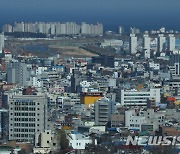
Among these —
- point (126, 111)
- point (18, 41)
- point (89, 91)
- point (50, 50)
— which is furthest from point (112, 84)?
point (18, 41)

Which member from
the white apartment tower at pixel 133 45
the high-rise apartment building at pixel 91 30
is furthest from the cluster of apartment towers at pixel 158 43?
the high-rise apartment building at pixel 91 30

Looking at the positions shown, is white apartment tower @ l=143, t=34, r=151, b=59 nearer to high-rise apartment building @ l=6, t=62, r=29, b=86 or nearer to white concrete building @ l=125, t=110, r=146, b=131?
high-rise apartment building @ l=6, t=62, r=29, b=86

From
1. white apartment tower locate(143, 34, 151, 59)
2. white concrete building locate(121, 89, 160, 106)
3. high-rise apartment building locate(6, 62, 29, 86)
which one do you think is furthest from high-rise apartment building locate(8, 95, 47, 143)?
white apartment tower locate(143, 34, 151, 59)

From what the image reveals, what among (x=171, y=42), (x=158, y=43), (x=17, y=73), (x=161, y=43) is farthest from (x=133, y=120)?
(x=158, y=43)

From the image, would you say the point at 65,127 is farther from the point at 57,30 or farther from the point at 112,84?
the point at 57,30

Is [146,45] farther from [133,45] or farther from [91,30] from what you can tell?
[91,30]

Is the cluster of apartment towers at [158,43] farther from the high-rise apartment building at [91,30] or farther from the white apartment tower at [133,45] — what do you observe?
the high-rise apartment building at [91,30]
